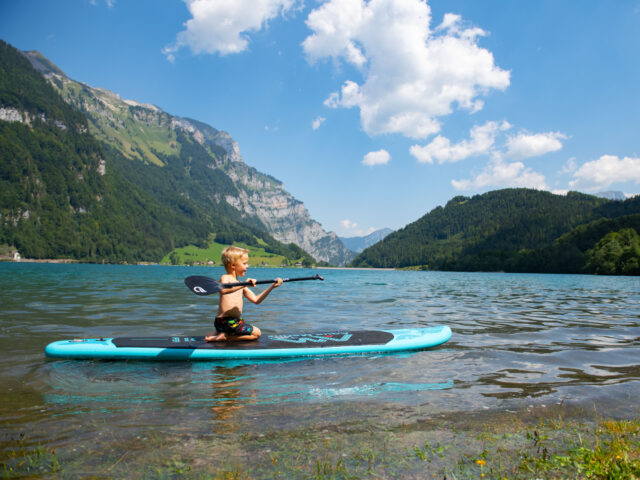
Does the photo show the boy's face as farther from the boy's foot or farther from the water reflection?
the water reflection

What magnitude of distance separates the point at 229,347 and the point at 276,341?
1.24 meters

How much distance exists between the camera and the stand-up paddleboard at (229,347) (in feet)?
28.8

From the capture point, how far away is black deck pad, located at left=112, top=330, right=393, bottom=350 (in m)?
9.09

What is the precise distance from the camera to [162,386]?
707 centimetres

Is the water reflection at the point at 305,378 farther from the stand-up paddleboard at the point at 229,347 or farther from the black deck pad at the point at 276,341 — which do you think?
the black deck pad at the point at 276,341

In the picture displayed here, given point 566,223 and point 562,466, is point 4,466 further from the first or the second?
point 566,223

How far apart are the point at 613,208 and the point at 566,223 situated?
986 inches

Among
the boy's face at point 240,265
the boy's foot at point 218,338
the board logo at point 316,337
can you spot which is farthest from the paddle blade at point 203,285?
the board logo at point 316,337

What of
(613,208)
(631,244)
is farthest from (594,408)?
(613,208)

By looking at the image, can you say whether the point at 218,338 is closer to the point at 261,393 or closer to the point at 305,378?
the point at 305,378

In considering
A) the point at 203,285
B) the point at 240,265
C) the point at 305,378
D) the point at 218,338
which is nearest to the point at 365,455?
the point at 305,378

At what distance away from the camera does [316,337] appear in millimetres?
10406

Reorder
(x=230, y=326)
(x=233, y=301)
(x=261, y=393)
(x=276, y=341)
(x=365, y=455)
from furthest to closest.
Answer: (x=276, y=341) → (x=230, y=326) → (x=233, y=301) → (x=261, y=393) → (x=365, y=455)

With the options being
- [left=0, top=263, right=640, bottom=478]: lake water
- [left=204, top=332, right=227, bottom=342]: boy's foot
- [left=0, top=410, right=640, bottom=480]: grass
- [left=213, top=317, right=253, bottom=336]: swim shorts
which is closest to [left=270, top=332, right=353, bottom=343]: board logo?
[left=0, top=263, right=640, bottom=478]: lake water
